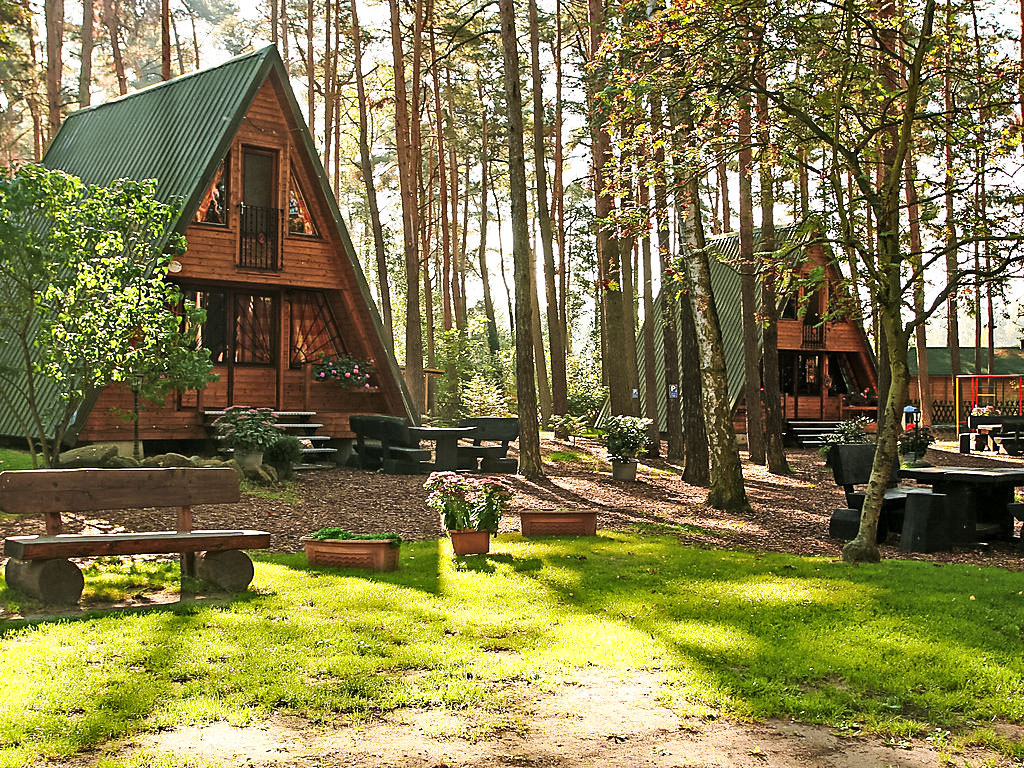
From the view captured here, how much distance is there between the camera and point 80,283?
10.9m

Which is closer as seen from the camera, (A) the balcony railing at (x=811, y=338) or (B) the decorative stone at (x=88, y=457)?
(B) the decorative stone at (x=88, y=457)

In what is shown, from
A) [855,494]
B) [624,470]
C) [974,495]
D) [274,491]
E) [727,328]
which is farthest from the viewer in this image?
[727,328]

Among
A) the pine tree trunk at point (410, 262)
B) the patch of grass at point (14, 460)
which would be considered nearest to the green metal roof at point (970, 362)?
the pine tree trunk at point (410, 262)

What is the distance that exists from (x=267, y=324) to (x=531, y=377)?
195 inches

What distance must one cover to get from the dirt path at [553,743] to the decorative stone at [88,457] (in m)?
9.20

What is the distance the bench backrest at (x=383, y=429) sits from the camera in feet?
53.1

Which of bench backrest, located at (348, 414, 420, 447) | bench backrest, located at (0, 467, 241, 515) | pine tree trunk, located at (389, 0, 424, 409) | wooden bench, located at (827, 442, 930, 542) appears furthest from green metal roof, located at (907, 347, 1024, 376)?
bench backrest, located at (0, 467, 241, 515)

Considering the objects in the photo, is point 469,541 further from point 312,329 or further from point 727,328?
point 727,328

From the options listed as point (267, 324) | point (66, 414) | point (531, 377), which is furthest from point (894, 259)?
point (267, 324)

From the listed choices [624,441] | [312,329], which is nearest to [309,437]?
[312,329]

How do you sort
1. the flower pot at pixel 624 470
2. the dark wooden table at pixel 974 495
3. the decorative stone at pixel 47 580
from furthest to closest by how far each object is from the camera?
1. the flower pot at pixel 624 470
2. the dark wooden table at pixel 974 495
3. the decorative stone at pixel 47 580

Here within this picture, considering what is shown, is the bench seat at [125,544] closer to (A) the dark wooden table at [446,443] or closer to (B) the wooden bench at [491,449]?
(A) the dark wooden table at [446,443]

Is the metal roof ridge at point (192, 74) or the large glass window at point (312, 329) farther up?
the metal roof ridge at point (192, 74)

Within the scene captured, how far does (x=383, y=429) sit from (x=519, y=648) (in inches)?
419
